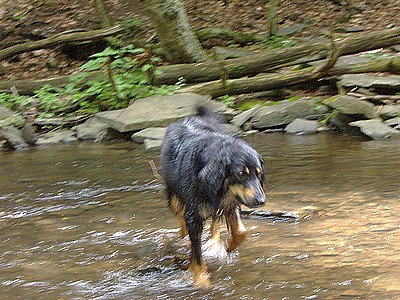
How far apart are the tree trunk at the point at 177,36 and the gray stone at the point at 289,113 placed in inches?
155

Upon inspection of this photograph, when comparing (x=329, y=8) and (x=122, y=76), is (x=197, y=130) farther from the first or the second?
(x=329, y=8)

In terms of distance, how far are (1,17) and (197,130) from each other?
53.9 ft

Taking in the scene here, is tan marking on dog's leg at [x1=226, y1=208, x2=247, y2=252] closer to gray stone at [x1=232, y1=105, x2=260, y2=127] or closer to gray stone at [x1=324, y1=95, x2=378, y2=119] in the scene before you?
gray stone at [x1=324, y1=95, x2=378, y2=119]

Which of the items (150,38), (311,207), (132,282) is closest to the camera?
(132,282)

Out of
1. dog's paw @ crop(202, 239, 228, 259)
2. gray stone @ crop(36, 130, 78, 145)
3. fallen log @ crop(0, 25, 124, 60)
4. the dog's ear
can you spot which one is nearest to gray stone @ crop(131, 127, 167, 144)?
gray stone @ crop(36, 130, 78, 145)

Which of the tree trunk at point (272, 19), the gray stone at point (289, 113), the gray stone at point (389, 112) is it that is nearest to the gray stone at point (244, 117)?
the gray stone at point (289, 113)

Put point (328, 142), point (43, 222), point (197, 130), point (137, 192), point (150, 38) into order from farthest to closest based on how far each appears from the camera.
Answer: point (150, 38) < point (328, 142) < point (137, 192) < point (43, 222) < point (197, 130)

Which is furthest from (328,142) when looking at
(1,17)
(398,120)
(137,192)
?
(1,17)

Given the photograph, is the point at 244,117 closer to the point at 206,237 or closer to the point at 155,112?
the point at 155,112

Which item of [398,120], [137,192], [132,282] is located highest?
[132,282]

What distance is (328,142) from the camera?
8.83 meters

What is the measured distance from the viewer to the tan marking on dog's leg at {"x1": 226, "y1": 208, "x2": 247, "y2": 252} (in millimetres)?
4149

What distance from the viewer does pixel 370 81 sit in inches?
420

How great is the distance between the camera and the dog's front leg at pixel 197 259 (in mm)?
3907
